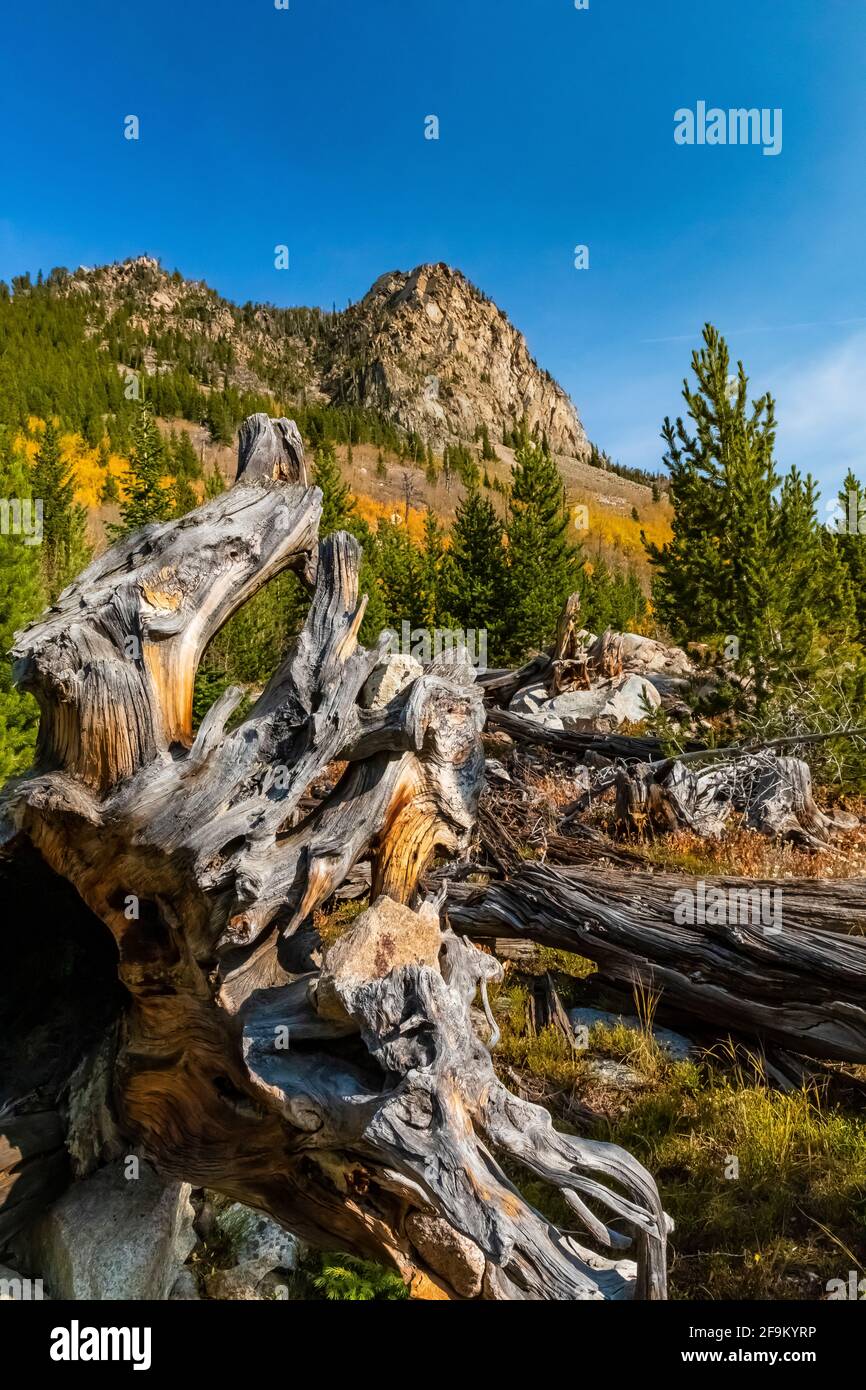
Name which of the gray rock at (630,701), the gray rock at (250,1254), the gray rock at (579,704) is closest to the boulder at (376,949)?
the gray rock at (250,1254)

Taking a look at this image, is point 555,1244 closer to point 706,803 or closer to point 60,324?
point 706,803

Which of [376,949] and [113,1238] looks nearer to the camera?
[376,949]

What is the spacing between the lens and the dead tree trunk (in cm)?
264

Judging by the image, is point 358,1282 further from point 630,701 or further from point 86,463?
point 86,463

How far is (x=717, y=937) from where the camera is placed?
498 cm

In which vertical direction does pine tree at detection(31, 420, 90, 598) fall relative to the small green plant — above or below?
above

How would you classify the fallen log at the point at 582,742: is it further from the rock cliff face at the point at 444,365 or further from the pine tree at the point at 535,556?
the rock cliff face at the point at 444,365

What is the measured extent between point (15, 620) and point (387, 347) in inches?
6270

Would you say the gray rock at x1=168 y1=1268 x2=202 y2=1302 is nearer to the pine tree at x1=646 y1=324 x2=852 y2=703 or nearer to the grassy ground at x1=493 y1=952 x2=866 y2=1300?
the grassy ground at x1=493 y1=952 x2=866 y2=1300

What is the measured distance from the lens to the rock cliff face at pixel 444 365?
142500 millimetres

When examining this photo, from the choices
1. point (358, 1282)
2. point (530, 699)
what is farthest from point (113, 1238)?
point (530, 699)

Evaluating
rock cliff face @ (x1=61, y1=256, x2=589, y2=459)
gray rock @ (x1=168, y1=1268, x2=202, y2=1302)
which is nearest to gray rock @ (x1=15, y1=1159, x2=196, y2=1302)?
gray rock @ (x1=168, y1=1268, x2=202, y2=1302)

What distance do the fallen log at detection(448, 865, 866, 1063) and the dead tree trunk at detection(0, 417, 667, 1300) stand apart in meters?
1.63

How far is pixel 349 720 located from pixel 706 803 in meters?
5.92
